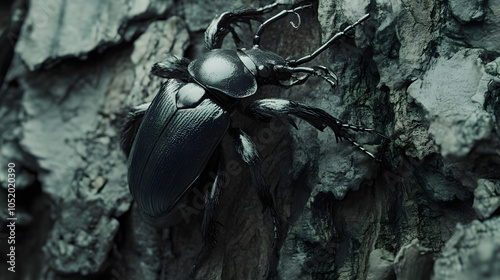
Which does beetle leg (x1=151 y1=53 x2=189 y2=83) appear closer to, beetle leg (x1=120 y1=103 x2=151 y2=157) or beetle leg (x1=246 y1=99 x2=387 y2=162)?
beetle leg (x1=120 y1=103 x2=151 y2=157)

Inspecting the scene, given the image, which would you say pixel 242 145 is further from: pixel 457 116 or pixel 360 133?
pixel 457 116

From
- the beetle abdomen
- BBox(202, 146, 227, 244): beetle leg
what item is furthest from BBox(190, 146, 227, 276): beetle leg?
the beetle abdomen

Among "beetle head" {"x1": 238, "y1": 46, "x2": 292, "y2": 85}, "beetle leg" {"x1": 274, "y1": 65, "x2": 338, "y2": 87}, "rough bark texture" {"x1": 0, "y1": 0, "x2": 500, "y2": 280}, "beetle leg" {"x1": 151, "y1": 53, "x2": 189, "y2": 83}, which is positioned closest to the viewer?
"rough bark texture" {"x1": 0, "y1": 0, "x2": 500, "y2": 280}

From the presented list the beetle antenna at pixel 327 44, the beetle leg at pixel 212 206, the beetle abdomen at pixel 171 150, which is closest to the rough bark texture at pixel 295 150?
the beetle antenna at pixel 327 44

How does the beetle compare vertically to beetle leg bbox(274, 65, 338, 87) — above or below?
below

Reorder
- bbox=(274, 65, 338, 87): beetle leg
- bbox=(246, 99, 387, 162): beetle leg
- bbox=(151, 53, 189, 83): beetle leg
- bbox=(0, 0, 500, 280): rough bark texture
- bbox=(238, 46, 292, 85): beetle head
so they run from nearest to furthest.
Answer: bbox=(0, 0, 500, 280): rough bark texture
bbox=(246, 99, 387, 162): beetle leg
bbox=(274, 65, 338, 87): beetle leg
bbox=(238, 46, 292, 85): beetle head
bbox=(151, 53, 189, 83): beetle leg

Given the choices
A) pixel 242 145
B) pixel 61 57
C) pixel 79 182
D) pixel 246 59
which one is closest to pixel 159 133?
pixel 242 145

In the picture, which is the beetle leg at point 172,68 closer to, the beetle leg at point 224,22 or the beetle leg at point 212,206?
the beetle leg at point 224,22
